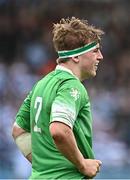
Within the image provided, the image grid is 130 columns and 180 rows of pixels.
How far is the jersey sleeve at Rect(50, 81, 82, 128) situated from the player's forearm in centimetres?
4

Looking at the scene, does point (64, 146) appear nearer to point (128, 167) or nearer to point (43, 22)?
point (128, 167)

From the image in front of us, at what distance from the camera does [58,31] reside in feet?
15.9

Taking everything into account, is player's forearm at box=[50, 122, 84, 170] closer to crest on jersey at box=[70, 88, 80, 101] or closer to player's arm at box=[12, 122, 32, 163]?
crest on jersey at box=[70, 88, 80, 101]

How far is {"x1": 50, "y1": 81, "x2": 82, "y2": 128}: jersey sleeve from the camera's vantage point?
4570 millimetres

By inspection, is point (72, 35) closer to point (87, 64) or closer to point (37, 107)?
point (87, 64)

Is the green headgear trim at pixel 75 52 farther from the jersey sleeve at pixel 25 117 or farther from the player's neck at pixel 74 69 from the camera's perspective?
the jersey sleeve at pixel 25 117

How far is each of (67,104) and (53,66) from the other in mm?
7906

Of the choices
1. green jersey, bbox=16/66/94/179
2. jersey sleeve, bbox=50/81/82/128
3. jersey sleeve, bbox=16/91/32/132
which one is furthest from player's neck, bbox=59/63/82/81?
jersey sleeve, bbox=16/91/32/132

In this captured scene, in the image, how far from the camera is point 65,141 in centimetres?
454

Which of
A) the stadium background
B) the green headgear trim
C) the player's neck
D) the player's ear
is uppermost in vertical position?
the green headgear trim

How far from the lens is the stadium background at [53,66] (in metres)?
11.4

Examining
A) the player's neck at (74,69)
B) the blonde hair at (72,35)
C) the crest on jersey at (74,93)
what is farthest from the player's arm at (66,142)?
the blonde hair at (72,35)

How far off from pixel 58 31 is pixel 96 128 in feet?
22.6

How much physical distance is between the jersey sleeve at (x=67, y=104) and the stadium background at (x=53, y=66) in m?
6.22
